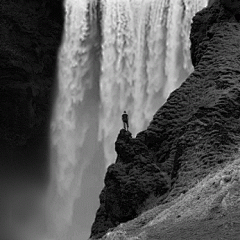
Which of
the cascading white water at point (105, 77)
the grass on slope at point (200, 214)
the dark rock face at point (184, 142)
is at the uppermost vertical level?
the cascading white water at point (105, 77)

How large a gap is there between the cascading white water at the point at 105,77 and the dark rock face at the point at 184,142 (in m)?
19.0

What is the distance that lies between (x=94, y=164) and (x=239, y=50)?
83.0ft

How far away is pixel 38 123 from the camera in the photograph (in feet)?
175

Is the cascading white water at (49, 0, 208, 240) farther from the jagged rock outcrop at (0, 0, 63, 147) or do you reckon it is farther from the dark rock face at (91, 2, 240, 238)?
the dark rock face at (91, 2, 240, 238)

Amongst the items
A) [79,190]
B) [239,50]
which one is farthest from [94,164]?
[239,50]

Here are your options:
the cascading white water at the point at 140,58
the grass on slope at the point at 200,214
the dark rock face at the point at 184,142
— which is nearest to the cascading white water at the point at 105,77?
the cascading white water at the point at 140,58

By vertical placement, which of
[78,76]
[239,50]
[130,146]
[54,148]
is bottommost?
[130,146]

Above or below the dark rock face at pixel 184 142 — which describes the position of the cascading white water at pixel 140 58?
above

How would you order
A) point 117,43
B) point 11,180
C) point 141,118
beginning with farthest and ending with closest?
1. point 11,180
2. point 117,43
3. point 141,118

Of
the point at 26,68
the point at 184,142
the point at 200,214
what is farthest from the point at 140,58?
the point at 200,214

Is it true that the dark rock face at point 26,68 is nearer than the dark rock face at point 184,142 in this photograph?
No

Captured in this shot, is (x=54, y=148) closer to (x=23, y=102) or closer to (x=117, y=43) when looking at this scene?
(x=23, y=102)

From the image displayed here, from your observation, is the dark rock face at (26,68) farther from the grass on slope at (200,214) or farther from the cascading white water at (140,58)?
the grass on slope at (200,214)

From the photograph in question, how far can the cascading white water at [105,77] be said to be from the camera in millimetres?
47281
